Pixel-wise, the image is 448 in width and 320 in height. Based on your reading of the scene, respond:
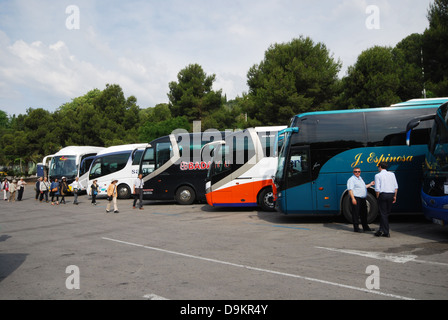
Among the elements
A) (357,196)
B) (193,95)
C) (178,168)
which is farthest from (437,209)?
(193,95)

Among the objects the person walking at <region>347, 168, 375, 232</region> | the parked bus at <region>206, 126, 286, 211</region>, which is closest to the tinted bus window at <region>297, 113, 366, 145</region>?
the person walking at <region>347, 168, 375, 232</region>

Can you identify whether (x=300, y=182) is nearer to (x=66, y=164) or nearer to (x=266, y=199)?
(x=266, y=199)

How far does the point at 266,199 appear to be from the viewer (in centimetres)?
1502

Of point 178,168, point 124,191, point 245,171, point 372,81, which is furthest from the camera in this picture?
point 372,81

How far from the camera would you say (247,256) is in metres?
7.31

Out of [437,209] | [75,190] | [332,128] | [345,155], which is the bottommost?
[437,209]

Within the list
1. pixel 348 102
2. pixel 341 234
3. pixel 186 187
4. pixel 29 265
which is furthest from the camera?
pixel 348 102

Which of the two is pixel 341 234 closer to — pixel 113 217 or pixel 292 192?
pixel 292 192

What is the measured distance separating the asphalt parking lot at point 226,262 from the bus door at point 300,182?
0.66 meters

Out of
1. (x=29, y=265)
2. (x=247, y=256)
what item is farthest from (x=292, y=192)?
(x=29, y=265)

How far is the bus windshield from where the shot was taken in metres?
29.3

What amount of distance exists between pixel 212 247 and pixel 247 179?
7114mm

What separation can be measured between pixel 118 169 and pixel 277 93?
49.0 feet
